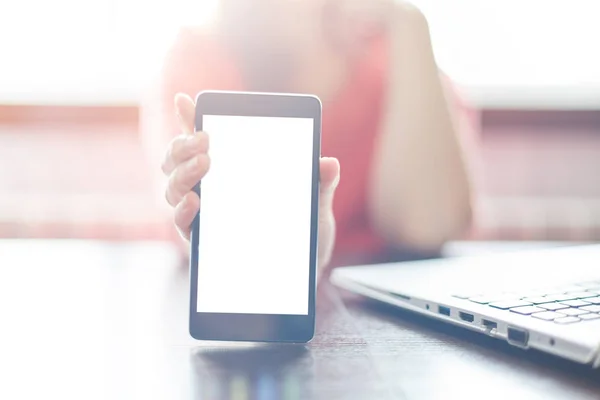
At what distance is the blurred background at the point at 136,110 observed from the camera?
5.25ft

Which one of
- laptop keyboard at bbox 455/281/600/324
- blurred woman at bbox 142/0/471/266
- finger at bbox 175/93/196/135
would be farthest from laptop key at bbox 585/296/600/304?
blurred woman at bbox 142/0/471/266

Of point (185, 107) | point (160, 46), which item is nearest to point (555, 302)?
point (185, 107)

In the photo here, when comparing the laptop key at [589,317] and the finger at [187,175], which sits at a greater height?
the finger at [187,175]

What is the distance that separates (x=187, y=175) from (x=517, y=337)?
0.77ft

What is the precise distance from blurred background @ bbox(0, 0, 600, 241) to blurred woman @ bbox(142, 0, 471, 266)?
16.4 inches

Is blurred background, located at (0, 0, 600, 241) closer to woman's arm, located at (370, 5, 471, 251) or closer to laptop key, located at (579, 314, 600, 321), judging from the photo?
woman's arm, located at (370, 5, 471, 251)

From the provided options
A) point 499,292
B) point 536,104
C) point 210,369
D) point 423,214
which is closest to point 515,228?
point 536,104

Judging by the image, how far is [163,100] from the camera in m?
1.13

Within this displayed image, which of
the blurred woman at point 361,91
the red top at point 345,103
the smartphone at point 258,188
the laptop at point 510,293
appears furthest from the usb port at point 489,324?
the red top at point 345,103

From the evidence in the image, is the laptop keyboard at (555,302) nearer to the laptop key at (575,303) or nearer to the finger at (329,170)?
the laptop key at (575,303)

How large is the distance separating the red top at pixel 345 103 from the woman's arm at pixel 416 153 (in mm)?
73

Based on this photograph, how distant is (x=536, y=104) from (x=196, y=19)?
1.07m

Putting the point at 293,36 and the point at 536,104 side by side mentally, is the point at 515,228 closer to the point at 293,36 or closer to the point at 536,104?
the point at 536,104

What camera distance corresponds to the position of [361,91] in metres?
1.23
